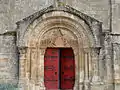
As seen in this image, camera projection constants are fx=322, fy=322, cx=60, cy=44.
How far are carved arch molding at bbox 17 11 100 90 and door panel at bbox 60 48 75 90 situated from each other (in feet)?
1.50

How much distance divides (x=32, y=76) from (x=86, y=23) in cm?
314

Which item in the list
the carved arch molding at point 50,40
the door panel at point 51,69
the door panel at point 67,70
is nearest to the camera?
the carved arch molding at point 50,40

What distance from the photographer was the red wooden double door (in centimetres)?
1392

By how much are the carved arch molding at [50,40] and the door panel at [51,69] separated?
0.35 metres

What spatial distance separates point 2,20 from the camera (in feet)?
46.0

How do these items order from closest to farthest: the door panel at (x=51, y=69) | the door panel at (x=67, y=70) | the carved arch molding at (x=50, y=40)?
the carved arch molding at (x=50, y=40)
the door panel at (x=51, y=69)
the door panel at (x=67, y=70)

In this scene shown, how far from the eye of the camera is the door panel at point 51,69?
45.6 ft

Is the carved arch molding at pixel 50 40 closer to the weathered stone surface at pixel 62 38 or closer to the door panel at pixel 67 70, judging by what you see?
the weathered stone surface at pixel 62 38

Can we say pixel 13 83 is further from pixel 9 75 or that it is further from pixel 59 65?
pixel 59 65

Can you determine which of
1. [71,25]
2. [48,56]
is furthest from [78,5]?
[48,56]

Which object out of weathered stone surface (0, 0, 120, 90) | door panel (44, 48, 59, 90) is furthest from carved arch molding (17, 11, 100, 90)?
door panel (44, 48, 59, 90)

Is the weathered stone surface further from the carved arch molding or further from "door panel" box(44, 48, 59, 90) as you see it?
"door panel" box(44, 48, 59, 90)

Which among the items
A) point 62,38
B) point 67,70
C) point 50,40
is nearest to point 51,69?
point 67,70

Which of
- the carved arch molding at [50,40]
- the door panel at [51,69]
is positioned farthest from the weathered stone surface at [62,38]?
the door panel at [51,69]
